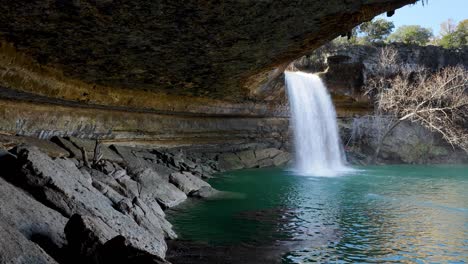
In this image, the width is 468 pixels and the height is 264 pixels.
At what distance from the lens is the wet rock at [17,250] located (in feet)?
10.4

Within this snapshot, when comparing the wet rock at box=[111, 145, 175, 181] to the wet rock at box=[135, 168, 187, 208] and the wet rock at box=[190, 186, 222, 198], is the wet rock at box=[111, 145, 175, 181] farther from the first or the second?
the wet rock at box=[190, 186, 222, 198]

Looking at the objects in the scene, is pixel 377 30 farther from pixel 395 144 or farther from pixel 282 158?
pixel 282 158

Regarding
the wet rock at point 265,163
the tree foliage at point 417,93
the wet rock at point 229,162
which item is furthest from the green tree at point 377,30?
the wet rock at point 229,162

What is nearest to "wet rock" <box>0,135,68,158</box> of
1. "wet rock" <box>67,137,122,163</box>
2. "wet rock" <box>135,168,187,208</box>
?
"wet rock" <box>67,137,122,163</box>

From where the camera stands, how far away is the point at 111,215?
572 centimetres

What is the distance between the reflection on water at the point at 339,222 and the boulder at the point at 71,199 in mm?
1005

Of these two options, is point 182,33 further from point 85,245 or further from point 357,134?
point 357,134

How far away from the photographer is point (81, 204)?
18.0ft

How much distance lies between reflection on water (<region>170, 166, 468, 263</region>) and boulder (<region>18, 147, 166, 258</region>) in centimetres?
100

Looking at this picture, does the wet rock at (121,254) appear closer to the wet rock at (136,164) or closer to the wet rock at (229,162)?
the wet rock at (136,164)

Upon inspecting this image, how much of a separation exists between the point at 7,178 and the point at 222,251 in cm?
324

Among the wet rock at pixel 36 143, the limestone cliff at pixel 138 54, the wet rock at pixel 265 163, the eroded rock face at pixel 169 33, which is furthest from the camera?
the wet rock at pixel 265 163

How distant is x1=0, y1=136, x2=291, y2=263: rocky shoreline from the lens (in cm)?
369

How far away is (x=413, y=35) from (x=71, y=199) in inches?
1498
